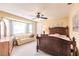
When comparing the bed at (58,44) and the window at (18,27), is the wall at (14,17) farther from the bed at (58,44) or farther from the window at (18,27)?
the bed at (58,44)

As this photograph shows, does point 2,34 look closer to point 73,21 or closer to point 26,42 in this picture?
point 26,42

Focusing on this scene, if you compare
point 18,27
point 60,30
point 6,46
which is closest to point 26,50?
point 6,46

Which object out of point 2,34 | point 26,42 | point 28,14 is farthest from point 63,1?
point 2,34

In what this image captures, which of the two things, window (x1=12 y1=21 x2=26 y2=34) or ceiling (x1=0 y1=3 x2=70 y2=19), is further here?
window (x1=12 y1=21 x2=26 y2=34)

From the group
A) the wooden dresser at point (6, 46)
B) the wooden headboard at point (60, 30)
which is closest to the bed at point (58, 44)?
the wooden headboard at point (60, 30)

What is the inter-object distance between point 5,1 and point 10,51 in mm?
945

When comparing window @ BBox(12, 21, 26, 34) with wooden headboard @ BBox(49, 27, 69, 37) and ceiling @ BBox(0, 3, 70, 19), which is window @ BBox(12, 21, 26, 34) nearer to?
ceiling @ BBox(0, 3, 70, 19)

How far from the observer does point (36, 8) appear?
1854 millimetres

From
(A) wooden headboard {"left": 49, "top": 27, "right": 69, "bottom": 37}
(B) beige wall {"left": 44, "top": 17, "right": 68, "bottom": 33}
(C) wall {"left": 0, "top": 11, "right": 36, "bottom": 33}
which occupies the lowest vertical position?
(A) wooden headboard {"left": 49, "top": 27, "right": 69, "bottom": 37}

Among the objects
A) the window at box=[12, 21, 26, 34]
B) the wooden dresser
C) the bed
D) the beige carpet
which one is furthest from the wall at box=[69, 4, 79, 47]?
the wooden dresser

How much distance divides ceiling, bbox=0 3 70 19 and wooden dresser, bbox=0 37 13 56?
1.79 ft

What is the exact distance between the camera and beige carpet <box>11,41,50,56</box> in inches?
73.5

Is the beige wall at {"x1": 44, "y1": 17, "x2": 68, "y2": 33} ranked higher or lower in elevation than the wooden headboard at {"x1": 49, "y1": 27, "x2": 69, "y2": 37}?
higher

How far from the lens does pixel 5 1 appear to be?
1793 millimetres
